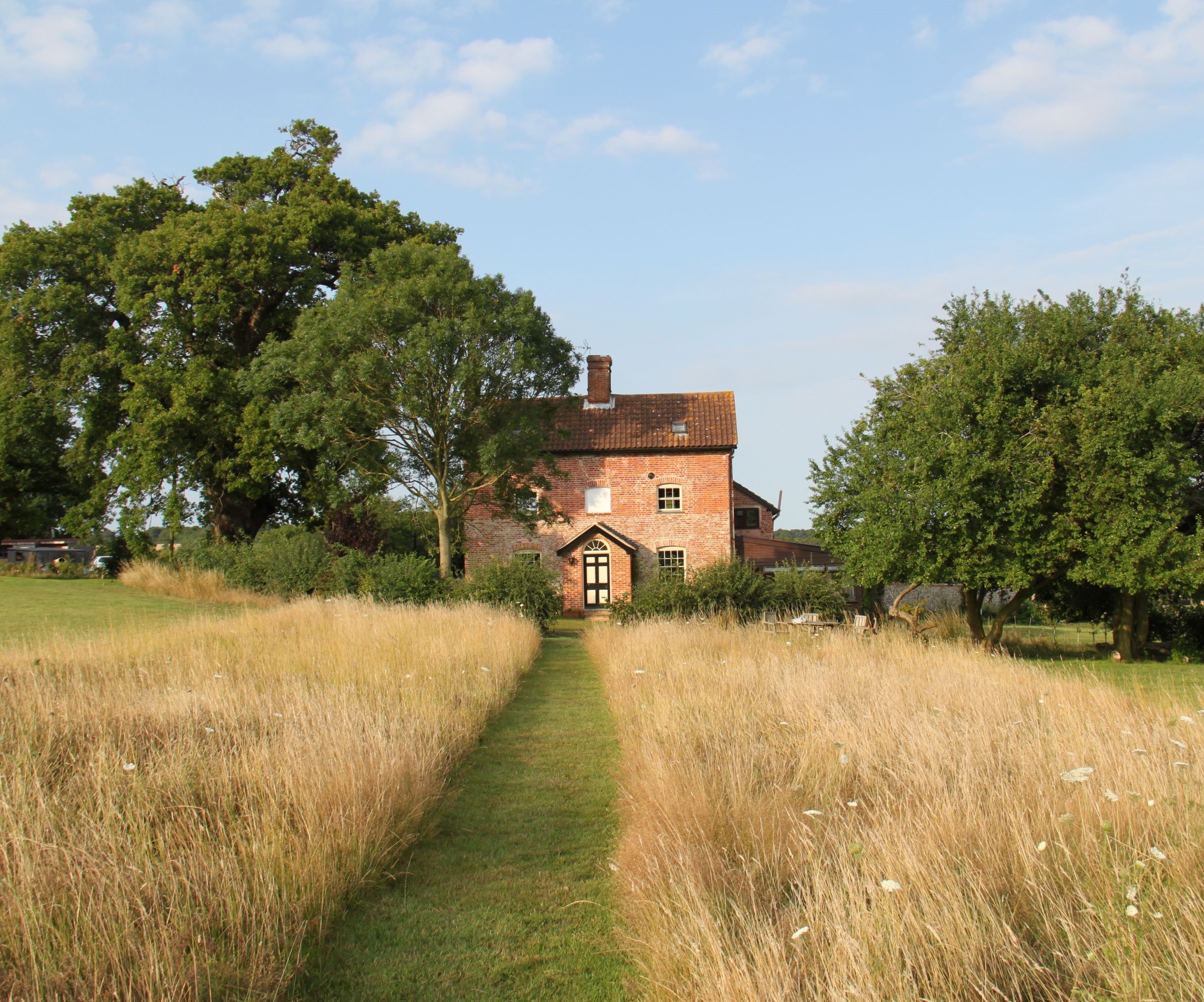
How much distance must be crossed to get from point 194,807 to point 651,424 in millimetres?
30513

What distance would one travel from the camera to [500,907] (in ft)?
16.3

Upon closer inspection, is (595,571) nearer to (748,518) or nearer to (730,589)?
(730,589)

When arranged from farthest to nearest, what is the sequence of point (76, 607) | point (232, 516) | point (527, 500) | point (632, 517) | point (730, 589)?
point (632, 517) < point (232, 516) < point (527, 500) < point (730, 589) < point (76, 607)

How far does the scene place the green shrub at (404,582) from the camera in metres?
22.8

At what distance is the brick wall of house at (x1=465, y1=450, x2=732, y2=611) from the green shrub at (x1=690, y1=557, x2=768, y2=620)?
32.3 ft

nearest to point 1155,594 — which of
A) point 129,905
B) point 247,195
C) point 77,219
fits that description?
point 129,905

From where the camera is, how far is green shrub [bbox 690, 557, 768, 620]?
74.0 ft

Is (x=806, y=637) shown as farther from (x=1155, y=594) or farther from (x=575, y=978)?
(x=1155, y=594)

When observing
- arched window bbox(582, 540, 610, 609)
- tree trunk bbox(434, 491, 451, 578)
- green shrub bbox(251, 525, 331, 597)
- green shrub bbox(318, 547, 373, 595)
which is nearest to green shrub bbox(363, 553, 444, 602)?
green shrub bbox(318, 547, 373, 595)

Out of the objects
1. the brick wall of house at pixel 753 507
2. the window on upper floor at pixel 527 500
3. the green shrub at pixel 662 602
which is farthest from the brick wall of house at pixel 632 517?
the brick wall of house at pixel 753 507

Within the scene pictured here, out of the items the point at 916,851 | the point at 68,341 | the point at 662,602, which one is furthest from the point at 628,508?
the point at 916,851

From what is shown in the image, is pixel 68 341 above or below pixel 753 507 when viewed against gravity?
above

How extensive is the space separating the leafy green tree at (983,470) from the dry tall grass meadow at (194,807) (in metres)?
12.5

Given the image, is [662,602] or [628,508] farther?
[628,508]
